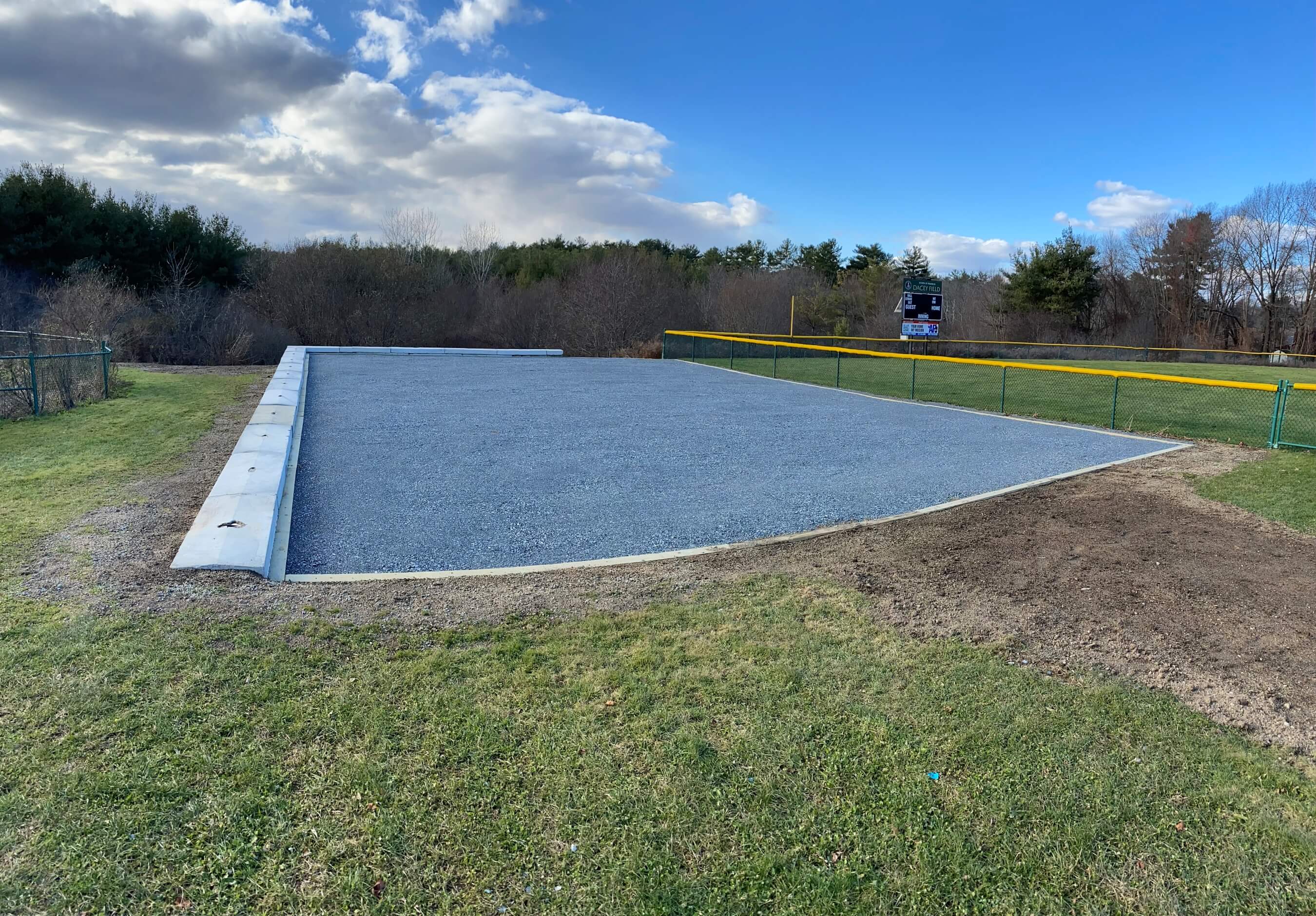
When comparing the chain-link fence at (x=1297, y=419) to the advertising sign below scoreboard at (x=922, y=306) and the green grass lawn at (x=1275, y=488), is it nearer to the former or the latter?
the green grass lawn at (x=1275, y=488)

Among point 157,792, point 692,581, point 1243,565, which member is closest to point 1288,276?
point 1243,565

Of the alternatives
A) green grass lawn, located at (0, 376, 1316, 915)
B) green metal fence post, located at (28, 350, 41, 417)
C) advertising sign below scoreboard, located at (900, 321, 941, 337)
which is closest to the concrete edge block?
green grass lawn, located at (0, 376, 1316, 915)

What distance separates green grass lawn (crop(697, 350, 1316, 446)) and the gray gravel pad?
5.41ft

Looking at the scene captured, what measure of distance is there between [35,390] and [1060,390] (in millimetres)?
19238

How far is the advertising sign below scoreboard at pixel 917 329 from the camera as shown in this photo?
24.2 meters

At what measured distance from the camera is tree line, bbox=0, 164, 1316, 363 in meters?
23.6

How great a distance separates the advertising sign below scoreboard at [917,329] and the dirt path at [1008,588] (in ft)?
61.8

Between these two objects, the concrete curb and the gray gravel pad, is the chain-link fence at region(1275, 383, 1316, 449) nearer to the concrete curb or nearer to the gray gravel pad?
the gray gravel pad

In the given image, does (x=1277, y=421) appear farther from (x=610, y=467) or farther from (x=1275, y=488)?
(x=610, y=467)

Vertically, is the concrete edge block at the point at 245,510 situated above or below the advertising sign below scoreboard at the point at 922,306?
below

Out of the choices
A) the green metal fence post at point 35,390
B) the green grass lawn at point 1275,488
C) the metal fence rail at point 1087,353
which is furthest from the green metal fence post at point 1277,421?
the metal fence rail at point 1087,353

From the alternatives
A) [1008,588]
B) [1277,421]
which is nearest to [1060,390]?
[1277,421]

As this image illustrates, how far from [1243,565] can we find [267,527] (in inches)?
248

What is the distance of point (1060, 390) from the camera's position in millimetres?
17609
